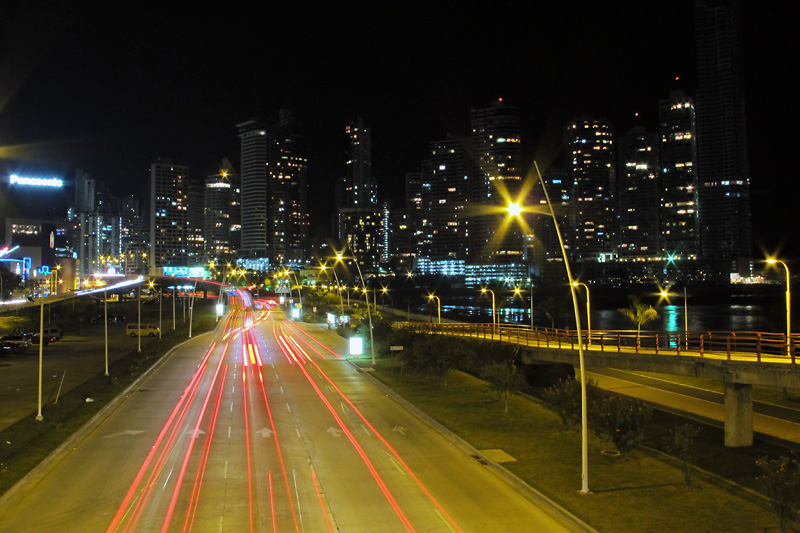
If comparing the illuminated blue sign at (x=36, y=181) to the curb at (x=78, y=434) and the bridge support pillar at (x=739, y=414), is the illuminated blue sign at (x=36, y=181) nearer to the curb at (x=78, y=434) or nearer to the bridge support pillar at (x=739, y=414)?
the curb at (x=78, y=434)

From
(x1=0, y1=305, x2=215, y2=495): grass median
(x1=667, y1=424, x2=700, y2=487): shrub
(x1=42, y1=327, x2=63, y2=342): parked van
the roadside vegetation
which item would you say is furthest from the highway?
(x1=42, y1=327, x2=63, y2=342): parked van

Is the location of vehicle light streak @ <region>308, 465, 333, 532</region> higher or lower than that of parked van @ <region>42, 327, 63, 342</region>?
lower

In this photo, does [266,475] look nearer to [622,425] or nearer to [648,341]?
[622,425]

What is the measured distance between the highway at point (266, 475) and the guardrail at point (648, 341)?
40.9ft

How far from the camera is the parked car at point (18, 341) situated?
5378cm

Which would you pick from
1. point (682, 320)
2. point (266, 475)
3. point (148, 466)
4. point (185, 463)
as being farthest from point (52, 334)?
point (682, 320)

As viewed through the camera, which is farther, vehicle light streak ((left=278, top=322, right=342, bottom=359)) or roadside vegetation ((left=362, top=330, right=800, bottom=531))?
vehicle light streak ((left=278, top=322, right=342, bottom=359))

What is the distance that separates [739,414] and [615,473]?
8667 millimetres

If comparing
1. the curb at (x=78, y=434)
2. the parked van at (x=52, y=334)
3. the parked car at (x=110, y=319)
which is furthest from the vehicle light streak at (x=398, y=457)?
the parked car at (x=110, y=319)

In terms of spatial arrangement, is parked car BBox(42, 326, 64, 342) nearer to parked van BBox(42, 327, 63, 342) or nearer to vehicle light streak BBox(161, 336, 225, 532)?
parked van BBox(42, 327, 63, 342)

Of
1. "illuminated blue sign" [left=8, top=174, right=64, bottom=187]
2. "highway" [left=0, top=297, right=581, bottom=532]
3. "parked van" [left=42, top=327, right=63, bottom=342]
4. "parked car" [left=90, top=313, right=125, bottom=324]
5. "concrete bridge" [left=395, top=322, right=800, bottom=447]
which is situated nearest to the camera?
"highway" [left=0, top=297, right=581, bottom=532]

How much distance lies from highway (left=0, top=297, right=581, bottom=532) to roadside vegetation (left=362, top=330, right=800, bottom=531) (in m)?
1.40

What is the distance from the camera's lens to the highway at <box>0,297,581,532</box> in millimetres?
14609

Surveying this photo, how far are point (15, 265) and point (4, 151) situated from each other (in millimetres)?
65274
